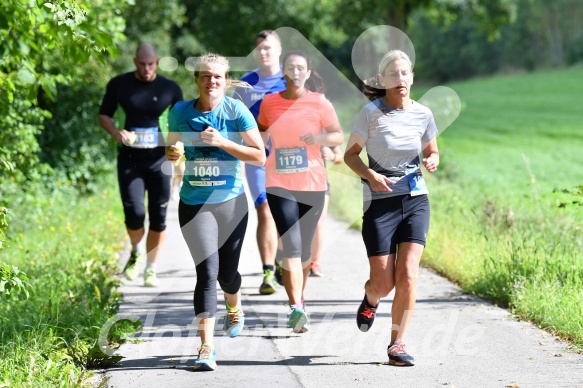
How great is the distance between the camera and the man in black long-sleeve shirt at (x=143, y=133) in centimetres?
897

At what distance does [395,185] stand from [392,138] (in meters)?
0.30

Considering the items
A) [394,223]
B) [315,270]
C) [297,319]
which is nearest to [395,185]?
[394,223]

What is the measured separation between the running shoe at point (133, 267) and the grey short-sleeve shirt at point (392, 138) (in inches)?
144

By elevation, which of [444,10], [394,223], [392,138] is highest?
[444,10]

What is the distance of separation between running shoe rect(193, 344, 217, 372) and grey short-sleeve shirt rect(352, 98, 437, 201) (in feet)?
4.54

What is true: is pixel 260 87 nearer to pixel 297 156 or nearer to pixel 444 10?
pixel 297 156

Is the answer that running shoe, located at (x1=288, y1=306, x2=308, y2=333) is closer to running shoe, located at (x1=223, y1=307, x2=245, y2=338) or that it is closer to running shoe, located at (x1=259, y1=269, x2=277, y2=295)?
running shoe, located at (x1=223, y1=307, x2=245, y2=338)

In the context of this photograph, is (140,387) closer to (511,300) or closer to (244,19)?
(511,300)

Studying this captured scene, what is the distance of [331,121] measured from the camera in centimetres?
743

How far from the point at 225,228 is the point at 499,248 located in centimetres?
352

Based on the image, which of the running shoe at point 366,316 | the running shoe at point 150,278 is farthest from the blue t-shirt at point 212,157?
the running shoe at point 150,278

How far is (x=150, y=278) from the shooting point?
9.05 metres

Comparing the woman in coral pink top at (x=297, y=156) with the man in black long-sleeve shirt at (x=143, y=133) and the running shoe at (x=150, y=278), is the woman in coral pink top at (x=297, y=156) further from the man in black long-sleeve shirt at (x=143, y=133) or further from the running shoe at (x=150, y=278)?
the running shoe at (x=150, y=278)

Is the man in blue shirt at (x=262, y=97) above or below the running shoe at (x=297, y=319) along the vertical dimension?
above
